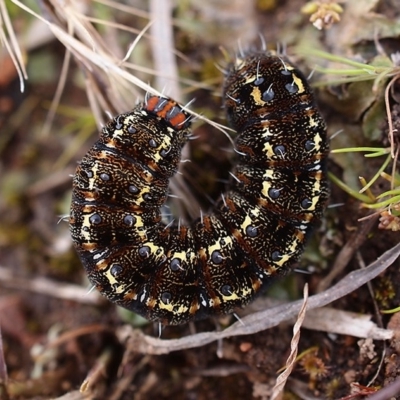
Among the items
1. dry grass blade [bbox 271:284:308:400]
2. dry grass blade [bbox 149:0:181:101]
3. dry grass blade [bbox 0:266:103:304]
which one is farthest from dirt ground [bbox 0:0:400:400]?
dry grass blade [bbox 271:284:308:400]

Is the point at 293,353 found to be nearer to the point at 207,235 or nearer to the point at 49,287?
the point at 207,235

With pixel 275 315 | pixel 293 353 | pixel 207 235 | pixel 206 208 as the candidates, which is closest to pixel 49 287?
pixel 206 208

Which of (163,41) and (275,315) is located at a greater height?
(163,41)

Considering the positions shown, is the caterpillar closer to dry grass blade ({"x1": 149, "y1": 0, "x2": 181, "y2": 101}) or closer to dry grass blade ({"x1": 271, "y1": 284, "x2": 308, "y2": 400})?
dry grass blade ({"x1": 271, "y1": 284, "x2": 308, "y2": 400})

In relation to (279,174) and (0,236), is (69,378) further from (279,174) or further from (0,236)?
(279,174)

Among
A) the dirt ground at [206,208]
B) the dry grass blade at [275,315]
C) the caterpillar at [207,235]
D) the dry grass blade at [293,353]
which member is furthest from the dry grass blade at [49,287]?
the dry grass blade at [293,353]

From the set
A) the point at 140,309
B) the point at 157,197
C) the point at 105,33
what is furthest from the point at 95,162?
the point at 105,33

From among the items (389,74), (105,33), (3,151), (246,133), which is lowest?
(246,133)
